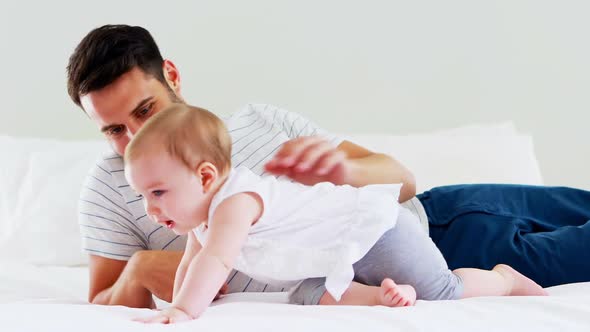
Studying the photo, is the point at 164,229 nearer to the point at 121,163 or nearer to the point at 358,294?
the point at 121,163

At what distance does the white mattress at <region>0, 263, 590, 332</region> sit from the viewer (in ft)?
3.23

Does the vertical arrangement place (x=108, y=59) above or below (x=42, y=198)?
above

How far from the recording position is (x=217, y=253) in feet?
3.70

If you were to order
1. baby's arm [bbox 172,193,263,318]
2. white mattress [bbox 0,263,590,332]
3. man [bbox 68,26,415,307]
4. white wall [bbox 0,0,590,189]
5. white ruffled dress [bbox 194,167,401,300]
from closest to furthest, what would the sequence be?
1. white mattress [bbox 0,263,590,332]
2. baby's arm [bbox 172,193,263,318]
3. white ruffled dress [bbox 194,167,401,300]
4. man [bbox 68,26,415,307]
5. white wall [bbox 0,0,590,189]

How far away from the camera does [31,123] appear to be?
99.3 inches

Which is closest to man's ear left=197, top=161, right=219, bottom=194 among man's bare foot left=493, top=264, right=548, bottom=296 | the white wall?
man's bare foot left=493, top=264, right=548, bottom=296

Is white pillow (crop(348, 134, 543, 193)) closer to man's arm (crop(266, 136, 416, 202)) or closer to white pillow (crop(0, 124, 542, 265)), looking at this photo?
white pillow (crop(0, 124, 542, 265))

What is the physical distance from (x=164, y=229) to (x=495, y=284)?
0.64m

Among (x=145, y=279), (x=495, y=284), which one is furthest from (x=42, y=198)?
(x=495, y=284)

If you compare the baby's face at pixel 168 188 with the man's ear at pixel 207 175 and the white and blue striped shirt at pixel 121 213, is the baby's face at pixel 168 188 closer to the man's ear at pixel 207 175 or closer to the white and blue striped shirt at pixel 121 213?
the man's ear at pixel 207 175

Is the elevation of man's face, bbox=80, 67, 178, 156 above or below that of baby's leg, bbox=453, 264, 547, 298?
above

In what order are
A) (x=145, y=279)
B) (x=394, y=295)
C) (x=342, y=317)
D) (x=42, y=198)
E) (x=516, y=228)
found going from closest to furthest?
(x=342, y=317) → (x=394, y=295) → (x=145, y=279) → (x=516, y=228) → (x=42, y=198)

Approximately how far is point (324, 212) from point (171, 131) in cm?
28

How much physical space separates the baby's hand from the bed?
0.02 metres
